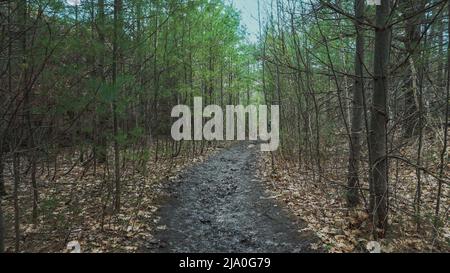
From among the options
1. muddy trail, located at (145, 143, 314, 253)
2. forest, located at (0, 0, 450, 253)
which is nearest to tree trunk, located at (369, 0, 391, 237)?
forest, located at (0, 0, 450, 253)

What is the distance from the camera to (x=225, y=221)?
6.14 metres

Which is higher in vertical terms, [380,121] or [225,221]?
[380,121]

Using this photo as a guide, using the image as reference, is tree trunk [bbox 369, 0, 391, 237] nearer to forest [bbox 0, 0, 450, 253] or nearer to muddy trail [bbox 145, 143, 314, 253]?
forest [bbox 0, 0, 450, 253]

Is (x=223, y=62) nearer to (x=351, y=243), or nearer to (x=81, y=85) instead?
(x=81, y=85)

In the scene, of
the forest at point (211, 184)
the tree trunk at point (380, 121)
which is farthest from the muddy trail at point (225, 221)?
the tree trunk at point (380, 121)

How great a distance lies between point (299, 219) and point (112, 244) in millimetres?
3436

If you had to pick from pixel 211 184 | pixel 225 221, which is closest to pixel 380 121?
pixel 225 221

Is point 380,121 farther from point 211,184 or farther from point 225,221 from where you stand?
point 211,184

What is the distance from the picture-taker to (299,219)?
593 centimetres

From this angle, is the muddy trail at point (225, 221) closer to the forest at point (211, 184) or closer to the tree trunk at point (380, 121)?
the forest at point (211, 184)

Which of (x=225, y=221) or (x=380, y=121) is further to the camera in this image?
(x=225, y=221)

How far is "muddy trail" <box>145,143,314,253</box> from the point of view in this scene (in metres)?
4.94

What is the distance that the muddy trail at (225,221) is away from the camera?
16.2 feet
